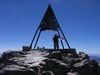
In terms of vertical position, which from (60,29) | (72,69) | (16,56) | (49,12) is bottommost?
(72,69)

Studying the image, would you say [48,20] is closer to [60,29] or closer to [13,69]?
[60,29]

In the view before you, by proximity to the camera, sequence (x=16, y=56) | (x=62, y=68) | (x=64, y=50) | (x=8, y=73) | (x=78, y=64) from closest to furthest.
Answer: (x=8, y=73), (x=62, y=68), (x=78, y=64), (x=16, y=56), (x=64, y=50)

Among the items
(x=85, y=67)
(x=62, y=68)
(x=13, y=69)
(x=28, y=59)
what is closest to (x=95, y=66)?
(x=85, y=67)

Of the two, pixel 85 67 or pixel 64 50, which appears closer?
pixel 85 67

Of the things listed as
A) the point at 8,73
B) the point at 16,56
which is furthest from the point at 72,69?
the point at 8,73

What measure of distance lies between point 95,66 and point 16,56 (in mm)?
10652

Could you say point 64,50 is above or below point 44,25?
below

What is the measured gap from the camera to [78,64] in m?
24.9

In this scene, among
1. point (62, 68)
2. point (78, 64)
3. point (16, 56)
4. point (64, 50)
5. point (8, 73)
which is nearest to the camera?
point (8, 73)

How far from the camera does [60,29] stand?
1331 inches

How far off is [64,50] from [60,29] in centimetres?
387

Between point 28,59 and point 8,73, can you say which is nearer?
point 8,73

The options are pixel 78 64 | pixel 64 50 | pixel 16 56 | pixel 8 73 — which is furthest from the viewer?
pixel 64 50

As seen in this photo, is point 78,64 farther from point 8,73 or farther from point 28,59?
point 8,73
